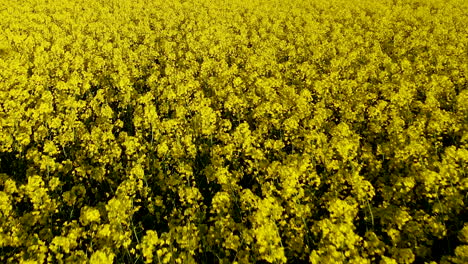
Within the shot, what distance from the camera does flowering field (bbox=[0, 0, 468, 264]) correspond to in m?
5.80

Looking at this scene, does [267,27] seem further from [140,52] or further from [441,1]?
[441,1]

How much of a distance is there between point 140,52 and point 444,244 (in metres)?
15.0

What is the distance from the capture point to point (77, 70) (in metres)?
15.5

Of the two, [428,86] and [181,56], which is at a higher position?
[428,86]

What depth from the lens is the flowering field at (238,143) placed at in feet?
19.0

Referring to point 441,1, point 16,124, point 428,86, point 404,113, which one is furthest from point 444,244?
point 441,1

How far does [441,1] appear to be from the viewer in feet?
84.4

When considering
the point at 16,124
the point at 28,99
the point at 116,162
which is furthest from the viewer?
the point at 28,99

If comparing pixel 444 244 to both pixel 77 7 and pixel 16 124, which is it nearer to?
pixel 16 124

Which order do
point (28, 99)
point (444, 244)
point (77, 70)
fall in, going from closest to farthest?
point (444, 244) < point (28, 99) < point (77, 70)

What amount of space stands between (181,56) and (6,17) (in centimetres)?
1461

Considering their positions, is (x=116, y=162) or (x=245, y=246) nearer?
(x=245, y=246)

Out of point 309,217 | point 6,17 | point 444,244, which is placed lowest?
point 6,17

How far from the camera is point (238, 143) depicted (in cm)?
879
